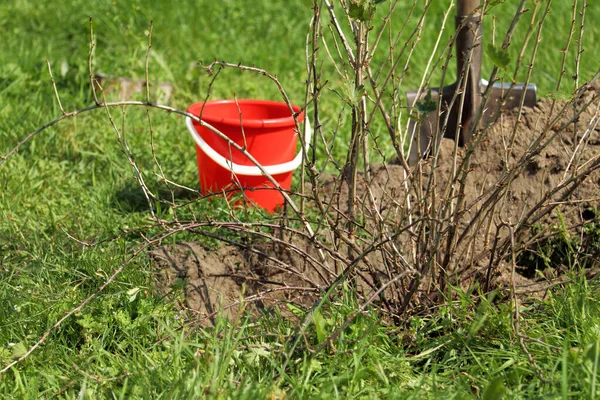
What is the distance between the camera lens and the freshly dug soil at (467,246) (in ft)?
7.60

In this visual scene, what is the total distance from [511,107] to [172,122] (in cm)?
178

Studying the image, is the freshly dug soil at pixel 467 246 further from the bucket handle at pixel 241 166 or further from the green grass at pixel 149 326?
the bucket handle at pixel 241 166

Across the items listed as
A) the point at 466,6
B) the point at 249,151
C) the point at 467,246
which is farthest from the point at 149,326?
the point at 466,6

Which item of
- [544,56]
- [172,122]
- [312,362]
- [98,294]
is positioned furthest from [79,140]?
[544,56]

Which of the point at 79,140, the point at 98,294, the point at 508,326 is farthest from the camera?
the point at 79,140

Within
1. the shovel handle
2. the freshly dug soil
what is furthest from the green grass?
the shovel handle

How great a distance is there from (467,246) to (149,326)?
0.97 m

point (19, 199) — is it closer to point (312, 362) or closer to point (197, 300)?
point (197, 300)

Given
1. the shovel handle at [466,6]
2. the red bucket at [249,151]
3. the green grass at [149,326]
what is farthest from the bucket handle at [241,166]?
the shovel handle at [466,6]

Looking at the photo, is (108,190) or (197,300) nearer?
(197,300)

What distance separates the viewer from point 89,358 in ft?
6.77

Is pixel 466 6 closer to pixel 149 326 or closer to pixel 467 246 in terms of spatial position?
pixel 467 246

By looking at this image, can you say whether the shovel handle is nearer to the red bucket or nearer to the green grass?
the red bucket

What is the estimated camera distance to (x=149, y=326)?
7.39 ft
